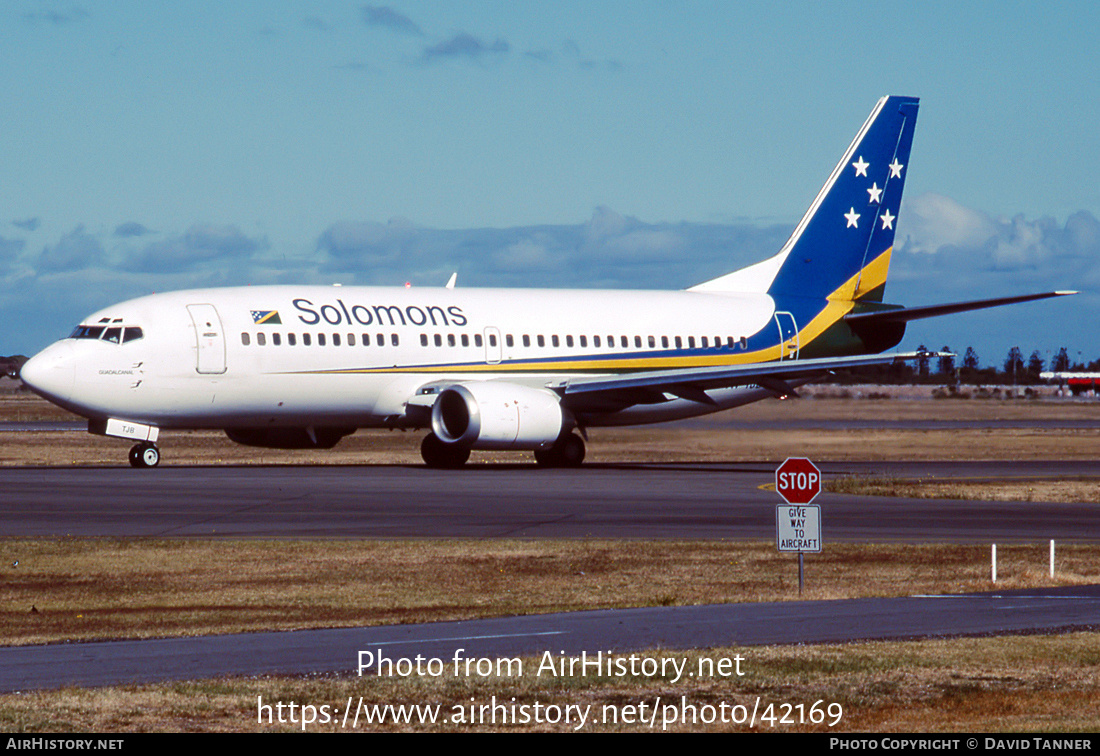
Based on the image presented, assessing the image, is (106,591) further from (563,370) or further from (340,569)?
(563,370)

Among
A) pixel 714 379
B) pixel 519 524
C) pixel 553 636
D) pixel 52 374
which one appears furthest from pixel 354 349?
pixel 553 636

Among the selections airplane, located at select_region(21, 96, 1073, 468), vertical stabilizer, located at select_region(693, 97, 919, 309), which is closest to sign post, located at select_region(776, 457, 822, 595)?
airplane, located at select_region(21, 96, 1073, 468)

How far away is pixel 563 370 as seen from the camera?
4447cm

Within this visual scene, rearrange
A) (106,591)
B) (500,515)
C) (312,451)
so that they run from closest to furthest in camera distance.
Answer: (106,591) < (500,515) < (312,451)

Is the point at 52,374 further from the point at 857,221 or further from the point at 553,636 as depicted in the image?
the point at 553,636

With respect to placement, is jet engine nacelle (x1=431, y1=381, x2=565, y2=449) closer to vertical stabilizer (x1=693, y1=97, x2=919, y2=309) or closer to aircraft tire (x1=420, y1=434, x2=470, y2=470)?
aircraft tire (x1=420, y1=434, x2=470, y2=470)

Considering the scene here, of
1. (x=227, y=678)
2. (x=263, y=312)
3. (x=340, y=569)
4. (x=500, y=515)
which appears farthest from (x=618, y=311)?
(x=227, y=678)

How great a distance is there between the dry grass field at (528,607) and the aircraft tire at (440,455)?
1216 centimetres

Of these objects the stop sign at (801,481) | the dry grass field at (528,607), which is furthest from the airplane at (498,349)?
the stop sign at (801,481)

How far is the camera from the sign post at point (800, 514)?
18062 millimetres

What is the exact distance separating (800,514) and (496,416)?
2209 cm

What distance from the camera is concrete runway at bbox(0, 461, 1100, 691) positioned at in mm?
14180

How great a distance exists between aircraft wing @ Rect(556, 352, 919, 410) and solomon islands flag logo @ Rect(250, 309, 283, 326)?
7.82 meters

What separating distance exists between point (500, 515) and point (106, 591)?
10.4 metres
